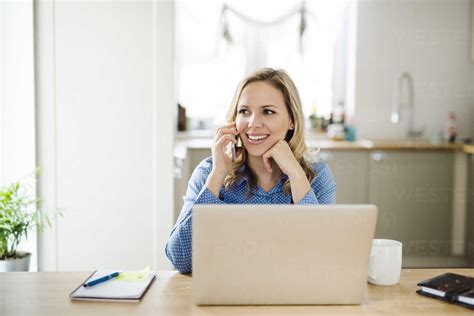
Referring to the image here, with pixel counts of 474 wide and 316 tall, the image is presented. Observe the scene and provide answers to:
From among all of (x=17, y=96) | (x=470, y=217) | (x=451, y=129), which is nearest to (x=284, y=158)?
(x=17, y=96)

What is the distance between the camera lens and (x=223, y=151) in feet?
6.02

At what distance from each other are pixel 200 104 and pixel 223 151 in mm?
2800

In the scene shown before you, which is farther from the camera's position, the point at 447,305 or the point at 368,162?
the point at 368,162

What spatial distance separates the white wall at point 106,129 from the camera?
10.2 feet

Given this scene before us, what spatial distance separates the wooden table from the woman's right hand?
0.46 meters

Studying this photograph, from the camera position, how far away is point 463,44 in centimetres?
412

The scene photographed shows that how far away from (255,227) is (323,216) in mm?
142

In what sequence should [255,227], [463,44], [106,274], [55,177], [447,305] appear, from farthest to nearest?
[463,44]
[55,177]
[106,274]
[447,305]
[255,227]

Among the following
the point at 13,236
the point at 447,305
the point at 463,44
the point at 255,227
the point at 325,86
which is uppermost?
the point at 463,44

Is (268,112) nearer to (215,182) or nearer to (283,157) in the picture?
(283,157)

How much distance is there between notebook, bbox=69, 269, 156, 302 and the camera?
50.4 inches

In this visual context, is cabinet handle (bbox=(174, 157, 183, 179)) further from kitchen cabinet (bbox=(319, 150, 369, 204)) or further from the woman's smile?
the woman's smile

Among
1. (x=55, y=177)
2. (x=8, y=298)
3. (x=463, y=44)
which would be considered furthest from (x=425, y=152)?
(x=8, y=298)

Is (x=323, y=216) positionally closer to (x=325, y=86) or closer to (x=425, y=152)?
(x=425, y=152)
